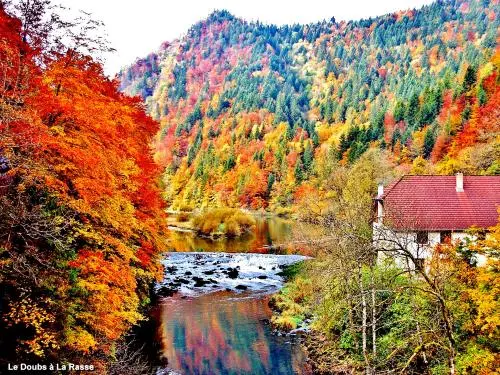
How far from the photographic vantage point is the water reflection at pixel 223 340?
2472 centimetres

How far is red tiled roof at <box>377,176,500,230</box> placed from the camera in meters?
31.0

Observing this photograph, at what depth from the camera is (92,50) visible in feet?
66.2

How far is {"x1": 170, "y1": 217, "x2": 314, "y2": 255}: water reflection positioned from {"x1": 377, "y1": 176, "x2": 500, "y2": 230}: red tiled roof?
69.0ft

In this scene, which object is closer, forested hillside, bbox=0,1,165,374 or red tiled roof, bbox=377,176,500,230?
forested hillside, bbox=0,1,165,374

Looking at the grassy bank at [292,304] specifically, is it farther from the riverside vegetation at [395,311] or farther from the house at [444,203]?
the house at [444,203]

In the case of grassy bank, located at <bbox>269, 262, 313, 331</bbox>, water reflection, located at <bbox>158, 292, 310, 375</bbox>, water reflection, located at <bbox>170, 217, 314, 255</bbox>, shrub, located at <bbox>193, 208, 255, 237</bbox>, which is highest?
shrub, located at <bbox>193, 208, 255, 237</bbox>

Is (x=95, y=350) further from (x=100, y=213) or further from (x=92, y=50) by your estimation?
(x=92, y=50)

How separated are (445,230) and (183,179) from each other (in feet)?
437

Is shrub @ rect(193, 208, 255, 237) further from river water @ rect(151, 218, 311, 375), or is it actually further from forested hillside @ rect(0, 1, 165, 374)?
forested hillside @ rect(0, 1, 165, 374)

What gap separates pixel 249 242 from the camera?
66.8 metres

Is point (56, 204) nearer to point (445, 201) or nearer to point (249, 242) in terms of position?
point (445, 201)

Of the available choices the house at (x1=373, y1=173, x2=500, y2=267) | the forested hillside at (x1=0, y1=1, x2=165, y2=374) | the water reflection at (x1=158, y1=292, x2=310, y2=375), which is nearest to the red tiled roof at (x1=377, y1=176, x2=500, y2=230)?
the house at (x1=373, y1=173, x2=500, y2=267)

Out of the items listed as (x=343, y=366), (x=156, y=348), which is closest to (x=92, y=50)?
(x=156, y=348)

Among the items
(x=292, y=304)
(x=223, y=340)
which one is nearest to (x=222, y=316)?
(x=223, y=340)
